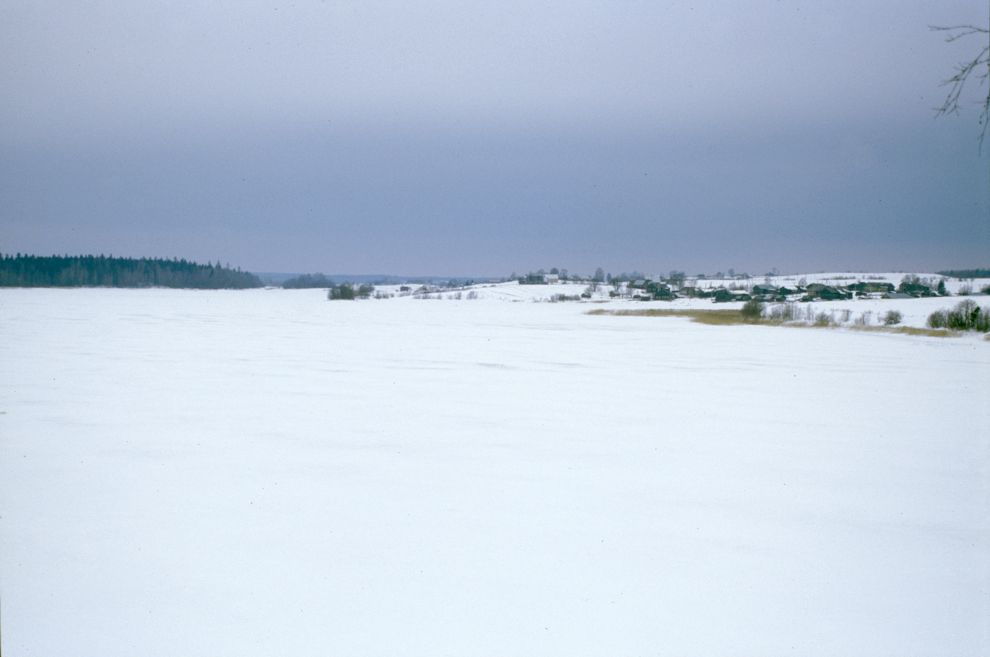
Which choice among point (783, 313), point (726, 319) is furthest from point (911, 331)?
point (726, 319)

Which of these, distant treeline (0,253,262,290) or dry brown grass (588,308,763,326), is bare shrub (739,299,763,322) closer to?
dry brown grass (588,308,763,326)

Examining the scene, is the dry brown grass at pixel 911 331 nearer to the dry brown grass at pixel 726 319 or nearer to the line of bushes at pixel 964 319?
the dry brown grass at pixel 726 319

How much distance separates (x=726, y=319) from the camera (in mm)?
36188

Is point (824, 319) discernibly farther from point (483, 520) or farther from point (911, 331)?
point (483, 520)

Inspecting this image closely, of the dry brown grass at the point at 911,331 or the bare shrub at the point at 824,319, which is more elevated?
the bare shrub at the point at 824,319

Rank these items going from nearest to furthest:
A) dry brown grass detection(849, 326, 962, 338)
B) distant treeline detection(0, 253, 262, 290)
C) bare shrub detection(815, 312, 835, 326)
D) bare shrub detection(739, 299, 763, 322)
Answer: dry brown grass detection(849, 326, 962, 338)
bare shrub detection(815, 312, 835, 326)
bare shrub detection(739, 299, 763, 322)
distant treeline detection(0, 253, 262, 290)

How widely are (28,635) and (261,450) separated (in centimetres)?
350

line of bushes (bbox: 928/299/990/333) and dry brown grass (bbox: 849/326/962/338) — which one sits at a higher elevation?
line of bushes (bbox: 928/299/990/333)

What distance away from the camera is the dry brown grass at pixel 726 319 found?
26.7m

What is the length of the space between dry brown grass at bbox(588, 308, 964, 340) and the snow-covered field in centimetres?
1747

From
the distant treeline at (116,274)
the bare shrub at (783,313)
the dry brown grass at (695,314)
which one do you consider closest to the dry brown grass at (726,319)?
the dry brown grass at (695,314)

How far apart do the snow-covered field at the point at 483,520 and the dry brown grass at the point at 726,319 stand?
17469 millimetres

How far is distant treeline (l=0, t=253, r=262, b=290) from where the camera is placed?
6512 cm

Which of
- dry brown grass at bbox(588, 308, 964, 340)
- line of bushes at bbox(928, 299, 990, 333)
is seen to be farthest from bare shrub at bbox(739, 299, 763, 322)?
line of bushes at bbox(928, 299, 990, 333)
